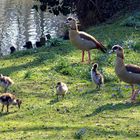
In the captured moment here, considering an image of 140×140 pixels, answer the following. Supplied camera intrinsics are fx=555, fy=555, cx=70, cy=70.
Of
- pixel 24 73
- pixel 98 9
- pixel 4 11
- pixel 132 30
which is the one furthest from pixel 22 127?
pixel 4 11

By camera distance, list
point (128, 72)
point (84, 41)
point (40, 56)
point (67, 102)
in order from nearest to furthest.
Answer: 1. point (128, 72)
2. point (67, 102)
3. point (84, 41)
4. point (40, 56)

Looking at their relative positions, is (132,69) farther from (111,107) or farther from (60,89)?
(60,89)

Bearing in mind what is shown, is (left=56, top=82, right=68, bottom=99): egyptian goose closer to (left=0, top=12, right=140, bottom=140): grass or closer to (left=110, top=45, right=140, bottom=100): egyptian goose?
(left=0, top=12, right=140, bottom=140): grass

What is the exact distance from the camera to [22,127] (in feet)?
38.9

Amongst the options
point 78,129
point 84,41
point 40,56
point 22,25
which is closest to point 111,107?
point 78,129

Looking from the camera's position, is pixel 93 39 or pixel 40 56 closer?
pixel 93 39

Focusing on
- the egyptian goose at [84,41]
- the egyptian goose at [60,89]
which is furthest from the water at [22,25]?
the egyptian goose at [60,89]

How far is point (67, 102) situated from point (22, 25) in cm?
2258

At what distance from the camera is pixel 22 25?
36.0 metres

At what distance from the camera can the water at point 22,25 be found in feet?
105

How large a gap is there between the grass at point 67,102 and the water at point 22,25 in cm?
969

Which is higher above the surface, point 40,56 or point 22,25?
point 22,25

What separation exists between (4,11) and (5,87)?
2770 centimetres

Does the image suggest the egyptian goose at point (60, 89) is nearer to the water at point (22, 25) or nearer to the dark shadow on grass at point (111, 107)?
the dark shadow on grass at point (111, 107)
